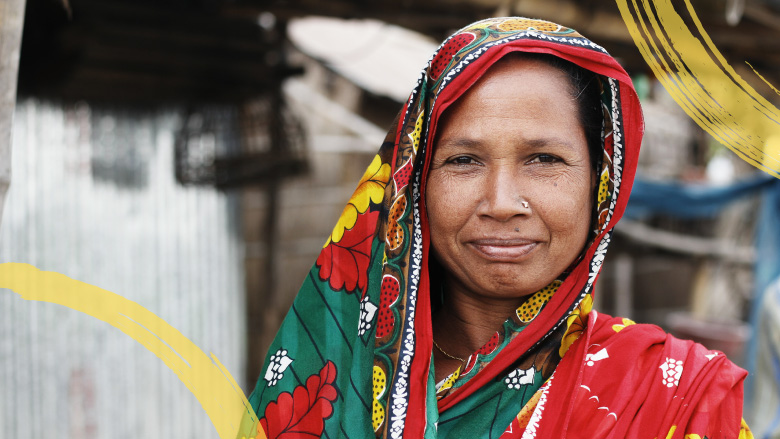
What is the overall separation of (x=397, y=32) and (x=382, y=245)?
477 centimetres

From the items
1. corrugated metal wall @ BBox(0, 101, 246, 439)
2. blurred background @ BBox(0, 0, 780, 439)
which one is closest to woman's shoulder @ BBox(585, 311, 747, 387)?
blurred background @ BBox(0, 0, 780, 439)

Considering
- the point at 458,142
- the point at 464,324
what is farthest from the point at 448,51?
the point at 464,324

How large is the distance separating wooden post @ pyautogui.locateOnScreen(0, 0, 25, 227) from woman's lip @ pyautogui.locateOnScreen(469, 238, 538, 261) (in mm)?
826

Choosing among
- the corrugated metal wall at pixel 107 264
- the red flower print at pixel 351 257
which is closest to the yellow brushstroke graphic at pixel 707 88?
the red flower print at pixel 351 257

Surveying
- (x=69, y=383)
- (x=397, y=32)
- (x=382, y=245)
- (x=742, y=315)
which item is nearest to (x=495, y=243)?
(x=382, y=245)

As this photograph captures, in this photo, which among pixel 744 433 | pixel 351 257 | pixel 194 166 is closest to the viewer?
pixel 744 433

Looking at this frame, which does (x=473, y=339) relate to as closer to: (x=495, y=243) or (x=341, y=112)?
(x=495, y=243)

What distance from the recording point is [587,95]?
1.31m

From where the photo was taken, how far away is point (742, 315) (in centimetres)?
946

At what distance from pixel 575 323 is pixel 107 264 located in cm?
369

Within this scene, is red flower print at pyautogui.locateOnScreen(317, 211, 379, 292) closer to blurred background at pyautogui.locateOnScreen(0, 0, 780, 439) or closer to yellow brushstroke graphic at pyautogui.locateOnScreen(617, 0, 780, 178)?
yellow brushstroke graphic at pyautogui.locateOnScreen(617, 0, 780, 178)

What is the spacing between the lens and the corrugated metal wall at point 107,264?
4031 mm

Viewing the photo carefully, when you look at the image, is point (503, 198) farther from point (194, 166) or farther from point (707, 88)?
point (194, 166)

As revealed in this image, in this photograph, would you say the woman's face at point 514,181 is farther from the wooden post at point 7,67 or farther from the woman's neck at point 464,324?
the wooden post at point 7,67
